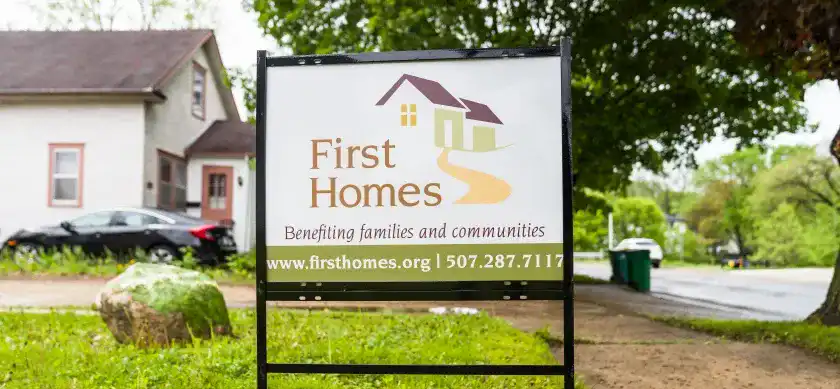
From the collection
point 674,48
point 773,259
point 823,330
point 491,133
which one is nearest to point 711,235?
point 773,259

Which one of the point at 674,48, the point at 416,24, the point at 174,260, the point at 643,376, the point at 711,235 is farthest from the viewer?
the point at 711,235

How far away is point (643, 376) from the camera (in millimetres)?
5535

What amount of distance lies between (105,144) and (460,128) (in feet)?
56.7

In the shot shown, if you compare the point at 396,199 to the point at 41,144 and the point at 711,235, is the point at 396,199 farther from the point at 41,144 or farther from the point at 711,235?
the point at 711,235

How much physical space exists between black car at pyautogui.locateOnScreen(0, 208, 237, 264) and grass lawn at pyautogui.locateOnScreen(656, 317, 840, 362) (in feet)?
34.4

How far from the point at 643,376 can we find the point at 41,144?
18.3 m

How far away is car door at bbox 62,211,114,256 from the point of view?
→ 1642 centimetres

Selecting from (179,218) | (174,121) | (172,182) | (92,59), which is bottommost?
(179,218)

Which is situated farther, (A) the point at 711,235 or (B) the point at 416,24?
(A) the point at 711,235

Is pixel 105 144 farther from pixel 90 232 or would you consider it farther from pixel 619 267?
pixel 619 267

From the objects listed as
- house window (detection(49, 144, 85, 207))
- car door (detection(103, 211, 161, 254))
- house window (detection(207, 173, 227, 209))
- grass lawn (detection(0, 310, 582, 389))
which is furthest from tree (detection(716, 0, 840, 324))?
house window (detection(49, 144, 85, 207))

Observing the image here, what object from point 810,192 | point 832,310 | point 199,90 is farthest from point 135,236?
point 810,192

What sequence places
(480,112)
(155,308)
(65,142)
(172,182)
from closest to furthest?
(480,112) → (155,308) → (65,142) → (172,182)

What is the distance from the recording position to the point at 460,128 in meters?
4.09
